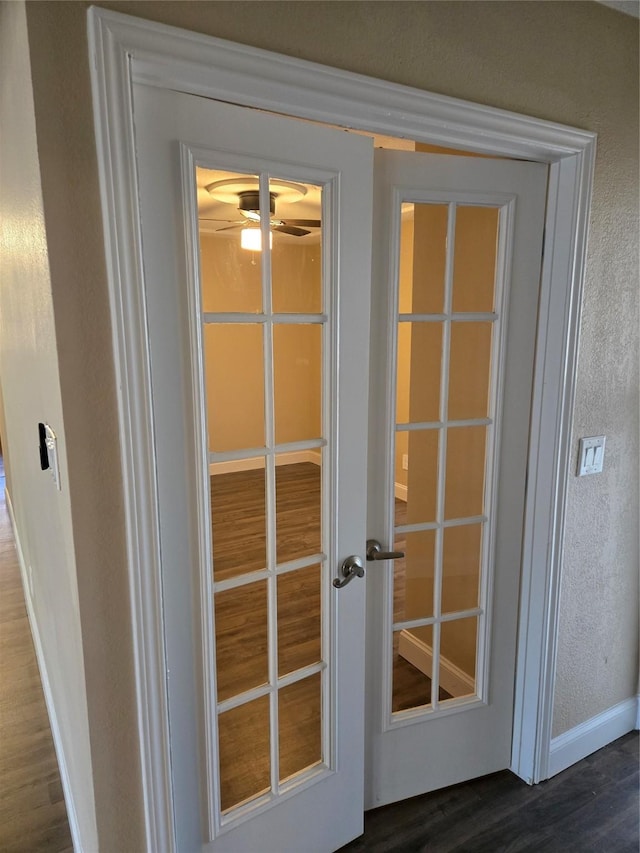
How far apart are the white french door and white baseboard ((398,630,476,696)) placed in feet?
1.19

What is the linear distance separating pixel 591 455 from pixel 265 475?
116 centimetres

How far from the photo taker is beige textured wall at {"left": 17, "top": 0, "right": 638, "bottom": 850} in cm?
103

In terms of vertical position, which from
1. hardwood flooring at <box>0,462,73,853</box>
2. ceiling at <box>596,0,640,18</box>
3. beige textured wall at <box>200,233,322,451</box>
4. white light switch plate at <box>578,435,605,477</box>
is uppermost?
ceiling at <box>596,0,640,18</box>

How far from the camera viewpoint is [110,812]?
123 cm

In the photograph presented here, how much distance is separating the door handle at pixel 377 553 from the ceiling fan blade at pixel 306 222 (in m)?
0.92

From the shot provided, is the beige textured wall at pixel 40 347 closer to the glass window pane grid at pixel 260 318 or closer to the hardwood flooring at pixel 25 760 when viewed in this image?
the hardwood flooring at pixel 25 760

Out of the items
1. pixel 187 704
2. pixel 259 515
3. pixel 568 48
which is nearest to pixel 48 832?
pixel 187 704

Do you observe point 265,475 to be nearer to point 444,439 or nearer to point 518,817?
point 444,439

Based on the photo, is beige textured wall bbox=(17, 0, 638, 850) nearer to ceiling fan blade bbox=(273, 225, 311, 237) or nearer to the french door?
the french door

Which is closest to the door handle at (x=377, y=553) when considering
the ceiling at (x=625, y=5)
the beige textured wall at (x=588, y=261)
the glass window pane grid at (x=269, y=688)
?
the glass window pane grid at (x=269, y=688)

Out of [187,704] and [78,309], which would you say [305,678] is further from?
[78,309]

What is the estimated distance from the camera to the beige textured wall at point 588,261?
3.37ft

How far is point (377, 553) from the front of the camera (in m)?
1.66

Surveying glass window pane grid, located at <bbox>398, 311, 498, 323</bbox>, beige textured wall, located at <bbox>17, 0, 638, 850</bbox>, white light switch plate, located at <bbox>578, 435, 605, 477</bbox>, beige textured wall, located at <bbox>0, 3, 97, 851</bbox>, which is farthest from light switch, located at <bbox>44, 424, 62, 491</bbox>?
white light switch plate, located at <bbox>578, 435, 605, 477</bbox>
